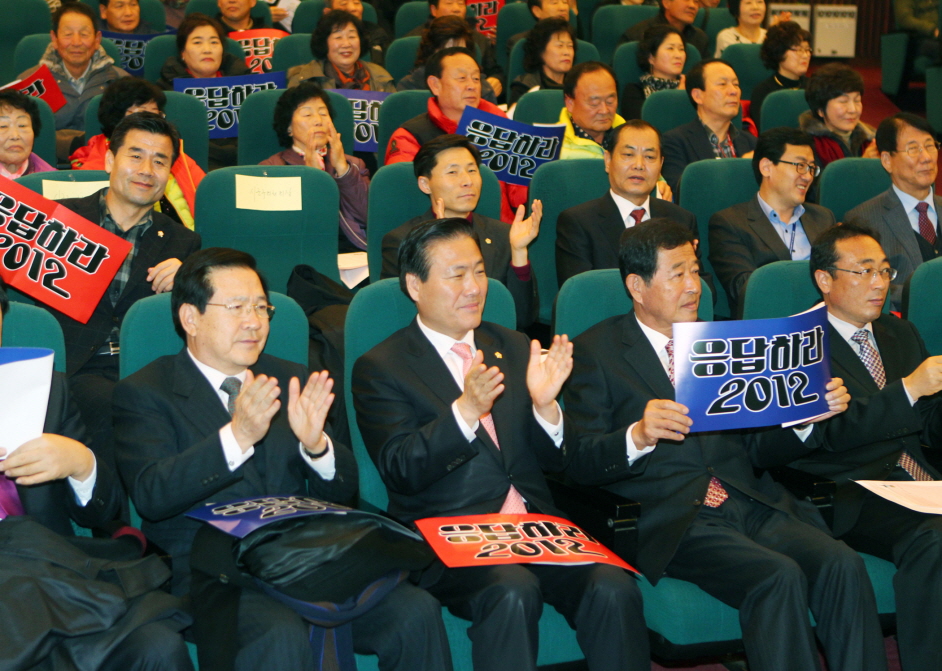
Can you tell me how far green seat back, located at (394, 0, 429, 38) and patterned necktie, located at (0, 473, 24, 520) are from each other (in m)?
6.30

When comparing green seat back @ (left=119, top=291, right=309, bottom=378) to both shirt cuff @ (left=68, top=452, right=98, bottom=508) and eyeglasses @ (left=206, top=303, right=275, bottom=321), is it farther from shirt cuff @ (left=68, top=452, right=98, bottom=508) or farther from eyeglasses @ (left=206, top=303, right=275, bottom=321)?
shirt cuff @ (left=68, top=452, right=98, bottom=508)

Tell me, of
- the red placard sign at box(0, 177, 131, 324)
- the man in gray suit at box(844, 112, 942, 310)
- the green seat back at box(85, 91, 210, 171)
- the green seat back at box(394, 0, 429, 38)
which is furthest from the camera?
the green seat back at box(394, 0, 429, 38)

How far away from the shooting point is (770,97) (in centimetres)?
591

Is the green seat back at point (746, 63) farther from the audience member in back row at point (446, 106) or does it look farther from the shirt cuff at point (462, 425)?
the shirt cuff at point (462, 425)

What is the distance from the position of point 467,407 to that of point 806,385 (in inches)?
35.1

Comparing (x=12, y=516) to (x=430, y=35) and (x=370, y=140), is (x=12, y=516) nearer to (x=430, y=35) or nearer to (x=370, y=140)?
(x=370, y=140)

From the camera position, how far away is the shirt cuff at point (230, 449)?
235cm

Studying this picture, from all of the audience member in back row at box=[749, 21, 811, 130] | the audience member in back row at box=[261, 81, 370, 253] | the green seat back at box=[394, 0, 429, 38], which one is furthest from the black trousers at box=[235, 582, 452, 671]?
the green seat back at box=[394, 0, 429, 38]

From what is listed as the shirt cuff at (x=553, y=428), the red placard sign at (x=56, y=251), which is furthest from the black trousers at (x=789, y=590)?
the red placard sign at (x=56, y=251)

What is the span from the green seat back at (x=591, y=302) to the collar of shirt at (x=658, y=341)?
19cm

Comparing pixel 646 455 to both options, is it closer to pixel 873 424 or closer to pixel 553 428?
pixel 553 428

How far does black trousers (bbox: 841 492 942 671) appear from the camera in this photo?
2574mm

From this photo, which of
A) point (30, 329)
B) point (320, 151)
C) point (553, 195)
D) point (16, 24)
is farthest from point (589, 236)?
point (16, 24)

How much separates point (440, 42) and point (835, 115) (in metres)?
2.38
